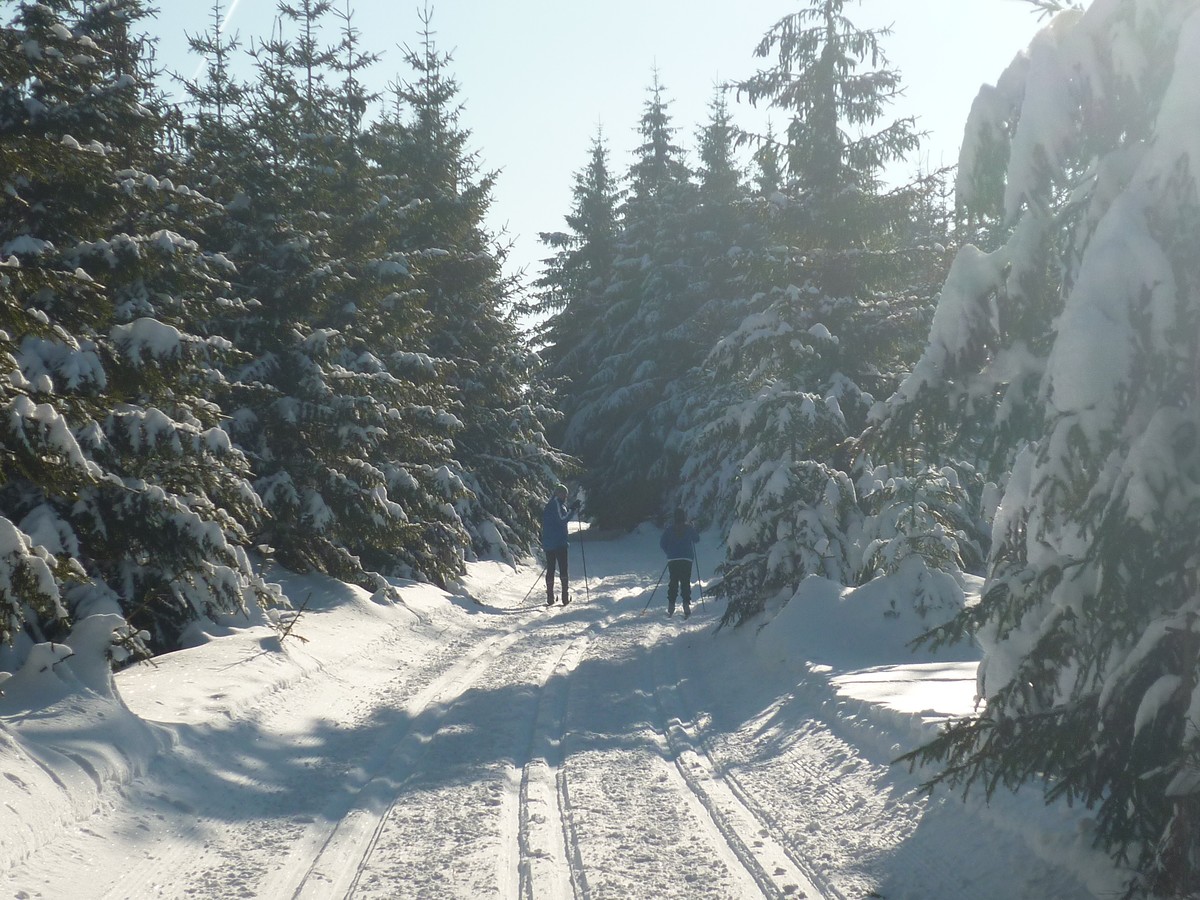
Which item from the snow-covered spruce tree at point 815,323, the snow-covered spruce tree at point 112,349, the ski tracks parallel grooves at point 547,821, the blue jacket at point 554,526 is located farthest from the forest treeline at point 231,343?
the snow-covered spruce tree at point 815,323

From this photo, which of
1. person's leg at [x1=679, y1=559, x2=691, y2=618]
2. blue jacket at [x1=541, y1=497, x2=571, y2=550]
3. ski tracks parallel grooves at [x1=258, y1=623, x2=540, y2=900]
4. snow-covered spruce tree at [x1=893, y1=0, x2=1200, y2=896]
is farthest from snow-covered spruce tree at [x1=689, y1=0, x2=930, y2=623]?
snow-covered spruce tree at [x1=893, y1=0, x2=1200, y2=896]

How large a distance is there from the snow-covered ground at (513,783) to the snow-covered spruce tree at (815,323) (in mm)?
2258

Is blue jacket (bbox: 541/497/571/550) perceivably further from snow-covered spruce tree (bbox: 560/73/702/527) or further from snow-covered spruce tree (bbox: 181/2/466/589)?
snow-covered spruce tree (bbox: 560/73/702/527)

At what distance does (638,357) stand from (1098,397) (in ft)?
112

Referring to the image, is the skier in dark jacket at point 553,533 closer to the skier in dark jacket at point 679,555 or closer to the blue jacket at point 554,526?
the blue jacket at point 554,526

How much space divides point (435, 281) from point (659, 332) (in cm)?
1297

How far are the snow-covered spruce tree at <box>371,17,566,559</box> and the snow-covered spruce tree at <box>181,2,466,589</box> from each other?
203 inches

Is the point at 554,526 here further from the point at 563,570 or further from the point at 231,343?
the point at 231,343

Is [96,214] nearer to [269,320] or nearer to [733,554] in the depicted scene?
[269,320]

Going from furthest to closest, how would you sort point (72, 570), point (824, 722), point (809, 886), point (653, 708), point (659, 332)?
point (659, 332), point (653, 708), point (824, 722), point (72, 570), point (809, 886)

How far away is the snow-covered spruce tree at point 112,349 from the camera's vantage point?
905cm

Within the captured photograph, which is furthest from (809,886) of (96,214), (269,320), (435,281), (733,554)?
(435,281)

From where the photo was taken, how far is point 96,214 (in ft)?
32.6

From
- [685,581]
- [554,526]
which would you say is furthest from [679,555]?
[554,526]
